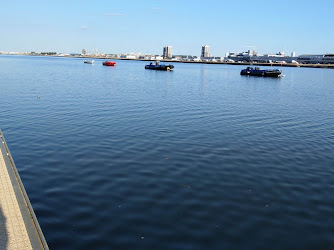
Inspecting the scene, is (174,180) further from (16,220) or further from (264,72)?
(264,72)

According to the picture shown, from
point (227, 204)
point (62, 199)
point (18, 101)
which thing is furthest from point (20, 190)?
point (18, 101)

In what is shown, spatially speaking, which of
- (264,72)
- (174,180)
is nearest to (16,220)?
(174,180)

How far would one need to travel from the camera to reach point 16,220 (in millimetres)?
9258

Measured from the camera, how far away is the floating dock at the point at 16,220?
8.20 meters

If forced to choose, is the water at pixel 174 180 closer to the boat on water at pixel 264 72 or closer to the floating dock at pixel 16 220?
the floating dock at pixel 16 220

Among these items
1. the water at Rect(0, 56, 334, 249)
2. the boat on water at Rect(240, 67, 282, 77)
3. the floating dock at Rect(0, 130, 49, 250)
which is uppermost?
the boat on water at Rect(240, 67, 282, 77)

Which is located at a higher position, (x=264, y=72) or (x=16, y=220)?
(x=264, y=72)

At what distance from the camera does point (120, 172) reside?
50.4ft

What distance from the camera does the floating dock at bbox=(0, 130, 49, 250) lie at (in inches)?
323

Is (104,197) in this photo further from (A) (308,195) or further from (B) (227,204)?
(A) (308,195)

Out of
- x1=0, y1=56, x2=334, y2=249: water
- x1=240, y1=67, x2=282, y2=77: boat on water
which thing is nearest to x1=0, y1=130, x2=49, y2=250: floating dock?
x1=0, y1=56, x2=334, y2=249: water

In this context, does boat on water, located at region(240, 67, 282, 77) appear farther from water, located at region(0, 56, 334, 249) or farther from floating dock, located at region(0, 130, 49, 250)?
floating dock, located at region(0, 130, 49, 250)

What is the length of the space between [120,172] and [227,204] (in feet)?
18.8

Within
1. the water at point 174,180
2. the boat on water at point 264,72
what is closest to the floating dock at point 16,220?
the water at point 174,180
